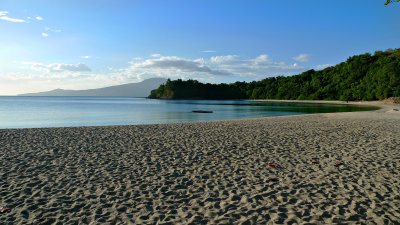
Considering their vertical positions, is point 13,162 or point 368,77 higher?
point 368,77

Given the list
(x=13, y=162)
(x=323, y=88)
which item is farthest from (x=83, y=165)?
(x=323, y=88)

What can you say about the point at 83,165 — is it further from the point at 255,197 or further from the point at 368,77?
the point at 368,77

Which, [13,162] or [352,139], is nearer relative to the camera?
[13,162]

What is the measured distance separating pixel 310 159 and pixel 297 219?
4.99 metres

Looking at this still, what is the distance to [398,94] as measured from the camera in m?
79.1

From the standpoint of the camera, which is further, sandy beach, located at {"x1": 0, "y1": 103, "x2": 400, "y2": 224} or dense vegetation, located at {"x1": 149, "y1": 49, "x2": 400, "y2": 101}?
dense vegetation, located at {"x1": 149, "y1": 49, "x2": 400, "y2": 101}

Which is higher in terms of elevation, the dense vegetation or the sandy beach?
the dense vegetation

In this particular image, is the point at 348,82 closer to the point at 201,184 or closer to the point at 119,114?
the point at 119,114

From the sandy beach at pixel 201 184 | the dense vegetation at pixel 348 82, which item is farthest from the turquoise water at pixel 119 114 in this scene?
the dense vegetation at pixel 348 82

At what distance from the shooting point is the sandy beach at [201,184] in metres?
4.94

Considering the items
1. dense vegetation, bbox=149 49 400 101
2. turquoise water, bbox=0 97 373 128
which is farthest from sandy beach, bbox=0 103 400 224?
dense vegetation, bbox=149 49 400 101

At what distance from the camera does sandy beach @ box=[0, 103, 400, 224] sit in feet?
16.2

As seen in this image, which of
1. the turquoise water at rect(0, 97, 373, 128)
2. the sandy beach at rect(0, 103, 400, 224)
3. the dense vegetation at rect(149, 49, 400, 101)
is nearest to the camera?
the sandy beach at rect(0, 103, 400, 224)

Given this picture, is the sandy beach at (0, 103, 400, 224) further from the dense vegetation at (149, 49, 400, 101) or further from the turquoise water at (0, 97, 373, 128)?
the dense vegetation at (149, 49, 400, 101)
